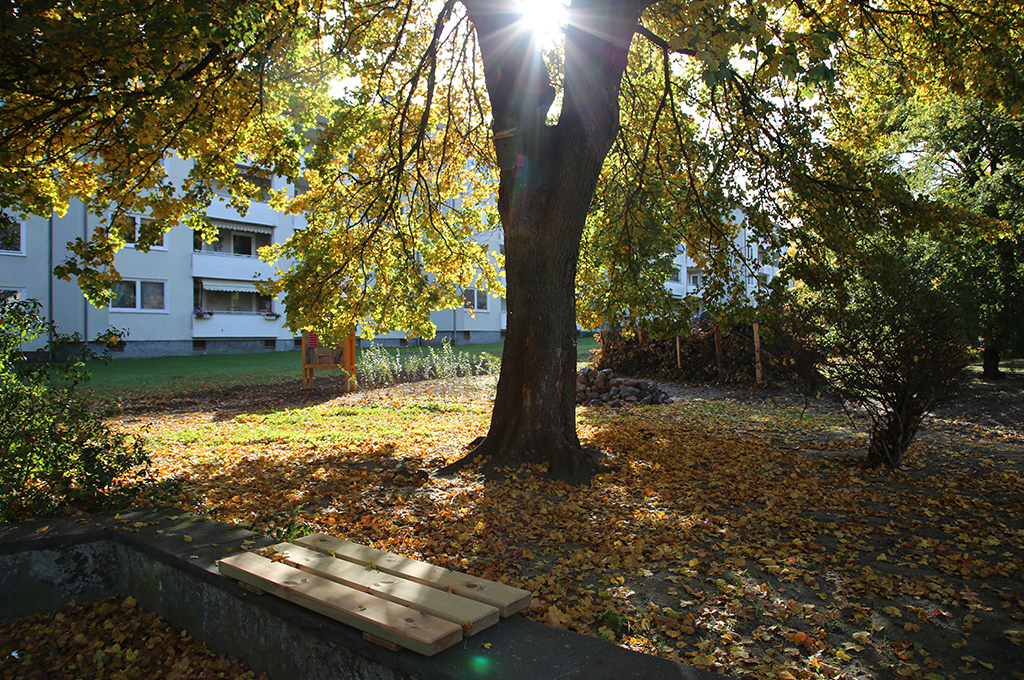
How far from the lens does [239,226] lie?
29.0 m

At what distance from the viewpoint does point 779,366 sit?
1271cm

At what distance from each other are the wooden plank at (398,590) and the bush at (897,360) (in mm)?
5609

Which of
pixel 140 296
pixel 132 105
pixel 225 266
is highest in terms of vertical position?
pixel 225 266

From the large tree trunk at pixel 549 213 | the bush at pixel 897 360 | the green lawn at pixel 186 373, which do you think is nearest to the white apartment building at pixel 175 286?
the green lawn at pixel 186 373

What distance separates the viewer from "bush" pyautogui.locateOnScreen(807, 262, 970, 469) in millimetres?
6312

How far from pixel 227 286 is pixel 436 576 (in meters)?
29.0

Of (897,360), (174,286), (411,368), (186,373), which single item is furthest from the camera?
(174,286)

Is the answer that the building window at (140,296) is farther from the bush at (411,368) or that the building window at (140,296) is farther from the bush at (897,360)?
the bush at (897,360)

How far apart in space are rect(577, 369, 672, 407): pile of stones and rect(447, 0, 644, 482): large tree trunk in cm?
684

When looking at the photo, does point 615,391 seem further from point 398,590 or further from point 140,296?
point 140,296

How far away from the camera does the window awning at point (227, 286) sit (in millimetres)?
28047

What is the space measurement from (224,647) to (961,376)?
7.26m

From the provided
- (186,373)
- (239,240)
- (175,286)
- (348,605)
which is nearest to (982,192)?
(348,605)

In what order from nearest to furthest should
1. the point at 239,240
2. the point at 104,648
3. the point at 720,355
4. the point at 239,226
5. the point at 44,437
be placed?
the point at 104,648, the point at 44,437, the point at 720,355, the point at 239,226, the point at 239,240
